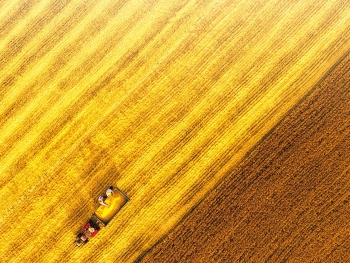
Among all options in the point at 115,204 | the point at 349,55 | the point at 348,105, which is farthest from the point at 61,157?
the point at 349,55

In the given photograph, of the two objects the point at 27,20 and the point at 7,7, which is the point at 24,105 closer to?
the point at 27,20

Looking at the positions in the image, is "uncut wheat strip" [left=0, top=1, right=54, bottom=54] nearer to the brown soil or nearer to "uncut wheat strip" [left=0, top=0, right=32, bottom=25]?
"uncut wheat strip" [left=0, top=0, right=32, bottom=25]

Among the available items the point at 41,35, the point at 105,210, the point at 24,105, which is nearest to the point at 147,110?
the point at 105,210

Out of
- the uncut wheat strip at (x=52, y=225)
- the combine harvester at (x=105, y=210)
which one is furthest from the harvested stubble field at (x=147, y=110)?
the combine harvester at (x=105, y=210)

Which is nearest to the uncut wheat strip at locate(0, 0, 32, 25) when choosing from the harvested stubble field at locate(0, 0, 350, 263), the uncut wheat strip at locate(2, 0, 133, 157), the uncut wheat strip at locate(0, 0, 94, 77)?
the harvested stubble field at locate(0, 0, 350, 263)

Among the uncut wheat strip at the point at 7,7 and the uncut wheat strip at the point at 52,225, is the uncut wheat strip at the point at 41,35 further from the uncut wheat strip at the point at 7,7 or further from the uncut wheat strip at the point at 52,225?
the uncut wheat strip at the point at 52,225

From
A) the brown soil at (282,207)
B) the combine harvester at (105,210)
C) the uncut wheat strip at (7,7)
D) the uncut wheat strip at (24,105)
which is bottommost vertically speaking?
the brown soil at (282,207)

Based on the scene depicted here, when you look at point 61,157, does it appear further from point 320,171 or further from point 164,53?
point 320,171
